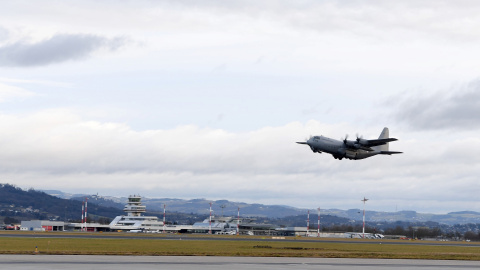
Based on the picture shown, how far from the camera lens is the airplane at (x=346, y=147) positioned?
103 m

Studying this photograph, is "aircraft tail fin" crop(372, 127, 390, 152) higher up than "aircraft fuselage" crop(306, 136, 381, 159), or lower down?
higher up

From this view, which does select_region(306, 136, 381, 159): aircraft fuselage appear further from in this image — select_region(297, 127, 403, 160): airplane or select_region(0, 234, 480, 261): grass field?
select_region(0, 234, 480, 261): grass field

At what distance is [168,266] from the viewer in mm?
62094

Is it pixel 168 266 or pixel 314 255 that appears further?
pixel 314 255

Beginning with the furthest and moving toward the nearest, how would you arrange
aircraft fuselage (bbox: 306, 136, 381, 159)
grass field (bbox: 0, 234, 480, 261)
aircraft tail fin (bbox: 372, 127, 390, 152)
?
aircraft tail fin (bbox: 372, 127, 390, 152)
aircraft fuselage (bbox: 306, 136, 381, 159)
grass field (bbox: 0, 234, 480, 261)

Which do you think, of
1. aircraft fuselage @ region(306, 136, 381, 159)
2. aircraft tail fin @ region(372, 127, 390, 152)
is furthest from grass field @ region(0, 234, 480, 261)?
aircraft tail fin @ region(372, 127, 390, 152)

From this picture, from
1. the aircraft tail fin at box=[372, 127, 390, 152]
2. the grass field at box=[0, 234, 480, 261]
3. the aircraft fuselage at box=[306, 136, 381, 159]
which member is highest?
the aircraft tail fin at box=[372, 127, 390, 152]

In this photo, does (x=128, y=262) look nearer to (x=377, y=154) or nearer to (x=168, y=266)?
(x=168, y=266)

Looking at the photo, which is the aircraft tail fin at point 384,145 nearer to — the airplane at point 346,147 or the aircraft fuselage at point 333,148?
the airplane at point 346,147

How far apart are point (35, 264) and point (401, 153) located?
6191 cm

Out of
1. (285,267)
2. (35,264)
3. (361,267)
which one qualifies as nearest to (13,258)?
(35,264)

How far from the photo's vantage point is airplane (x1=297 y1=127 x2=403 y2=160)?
336ft

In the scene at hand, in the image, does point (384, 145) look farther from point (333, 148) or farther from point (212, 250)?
point (212, 250)

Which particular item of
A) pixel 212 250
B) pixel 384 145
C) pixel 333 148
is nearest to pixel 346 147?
pixel 333 148
